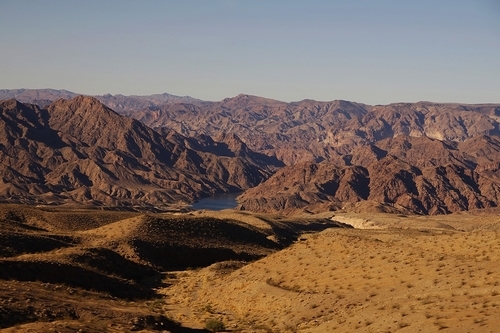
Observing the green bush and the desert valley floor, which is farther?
the green bush

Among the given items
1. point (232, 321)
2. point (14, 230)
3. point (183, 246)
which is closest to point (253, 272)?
point (232, 321)

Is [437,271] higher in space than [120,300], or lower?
higher

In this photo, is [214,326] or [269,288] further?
[269,288]

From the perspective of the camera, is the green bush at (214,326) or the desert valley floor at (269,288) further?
the green bush at (214,326)

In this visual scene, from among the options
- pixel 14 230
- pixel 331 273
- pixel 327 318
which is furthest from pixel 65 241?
pixel 327 318

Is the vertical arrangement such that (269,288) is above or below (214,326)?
above

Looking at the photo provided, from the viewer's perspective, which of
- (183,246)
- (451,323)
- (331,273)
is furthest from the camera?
(183,246)

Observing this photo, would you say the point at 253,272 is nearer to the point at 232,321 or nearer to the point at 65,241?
the point at 232,321

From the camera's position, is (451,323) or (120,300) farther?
(120,300)

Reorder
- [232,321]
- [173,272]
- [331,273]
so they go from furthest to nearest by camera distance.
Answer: [173,272]
[331,273]
[232,321]
